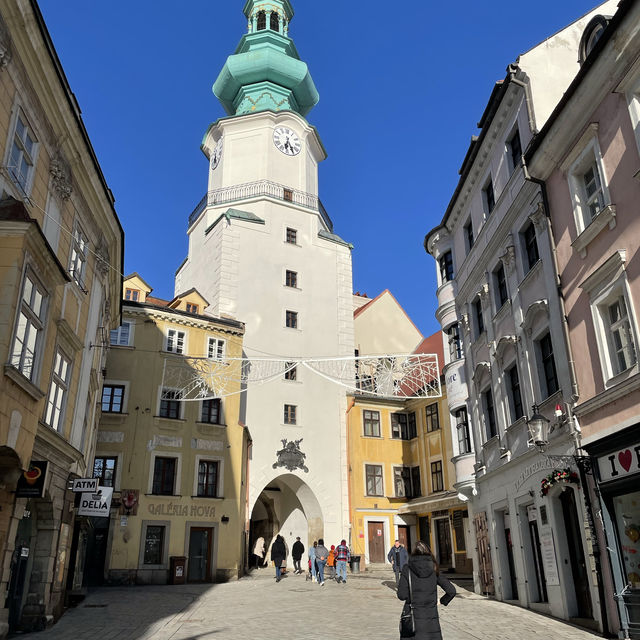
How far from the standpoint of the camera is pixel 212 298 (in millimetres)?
37281

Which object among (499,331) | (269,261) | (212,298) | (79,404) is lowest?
(79,404)

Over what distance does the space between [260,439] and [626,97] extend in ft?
87.0

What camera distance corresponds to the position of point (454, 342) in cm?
2209

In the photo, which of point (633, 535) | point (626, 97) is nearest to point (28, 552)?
point (633, 535)

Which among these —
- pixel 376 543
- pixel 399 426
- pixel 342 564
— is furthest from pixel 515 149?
pixel 376 543

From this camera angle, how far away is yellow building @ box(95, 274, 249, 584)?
85.8 feet

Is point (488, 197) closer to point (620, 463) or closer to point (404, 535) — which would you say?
point (620, 463)

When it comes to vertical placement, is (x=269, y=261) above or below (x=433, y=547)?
above

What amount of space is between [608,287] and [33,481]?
10.7m

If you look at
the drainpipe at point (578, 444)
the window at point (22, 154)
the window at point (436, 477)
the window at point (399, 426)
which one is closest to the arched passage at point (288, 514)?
the window at point (436, 477)

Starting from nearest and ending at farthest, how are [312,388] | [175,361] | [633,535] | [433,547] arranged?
1. [633,535]
2. [175,361]
3. [433,547]
4. [312,388]

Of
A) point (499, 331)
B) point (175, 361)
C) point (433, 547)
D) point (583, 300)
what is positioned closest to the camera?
point (583, 300)

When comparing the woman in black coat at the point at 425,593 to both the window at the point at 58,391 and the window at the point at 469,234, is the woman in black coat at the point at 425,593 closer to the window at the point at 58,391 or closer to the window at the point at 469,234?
the window at the point at 58,391

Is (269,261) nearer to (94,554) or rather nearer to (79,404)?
(94,554)
